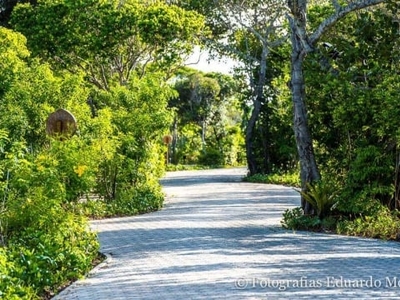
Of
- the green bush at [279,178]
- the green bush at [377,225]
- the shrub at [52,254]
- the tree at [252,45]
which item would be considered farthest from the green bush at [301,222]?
the tree at [252,45]

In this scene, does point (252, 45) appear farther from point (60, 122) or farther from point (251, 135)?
point (60, 122)

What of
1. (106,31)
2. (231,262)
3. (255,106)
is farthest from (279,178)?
(231,262)

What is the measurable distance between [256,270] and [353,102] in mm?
5263

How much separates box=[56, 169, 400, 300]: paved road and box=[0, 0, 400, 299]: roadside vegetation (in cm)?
64

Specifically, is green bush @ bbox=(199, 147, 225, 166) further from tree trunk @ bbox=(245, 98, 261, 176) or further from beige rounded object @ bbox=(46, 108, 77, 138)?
beige rounded object @ bbox=(46, 108, 77, 138)

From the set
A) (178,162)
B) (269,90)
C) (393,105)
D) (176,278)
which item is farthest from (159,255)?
(178,162)

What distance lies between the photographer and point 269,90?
3114 cm

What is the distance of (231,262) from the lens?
10062 millimetres

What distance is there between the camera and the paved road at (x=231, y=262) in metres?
8.12

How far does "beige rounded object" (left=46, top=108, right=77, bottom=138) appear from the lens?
14.4m

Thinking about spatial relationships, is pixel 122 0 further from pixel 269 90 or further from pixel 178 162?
pixel 178 162

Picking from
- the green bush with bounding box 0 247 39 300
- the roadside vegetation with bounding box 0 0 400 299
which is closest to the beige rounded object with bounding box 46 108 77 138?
the roadside vegetation with bounding box 0 0 400 299

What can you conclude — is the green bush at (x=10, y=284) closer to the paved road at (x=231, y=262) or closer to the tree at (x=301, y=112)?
the paved road at (x=231, y=262)

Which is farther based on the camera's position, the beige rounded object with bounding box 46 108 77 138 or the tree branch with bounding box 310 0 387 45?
the beige rounded object with bounding box 46 108 77 138
